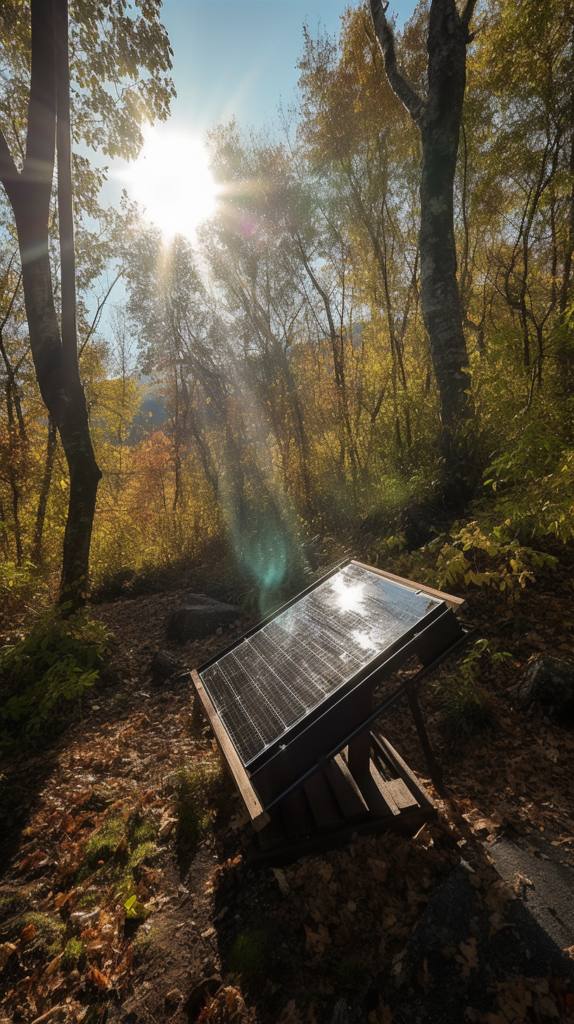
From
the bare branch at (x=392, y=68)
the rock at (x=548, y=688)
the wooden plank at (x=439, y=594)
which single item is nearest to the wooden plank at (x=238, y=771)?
Result: the wooden plank at (x=439, y=594)

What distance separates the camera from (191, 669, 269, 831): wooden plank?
1862 millimetres

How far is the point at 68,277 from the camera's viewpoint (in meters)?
5.50

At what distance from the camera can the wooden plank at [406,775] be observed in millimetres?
2438

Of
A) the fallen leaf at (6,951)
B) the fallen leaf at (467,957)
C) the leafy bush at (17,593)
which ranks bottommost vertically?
the fallen leaf at (6,951)

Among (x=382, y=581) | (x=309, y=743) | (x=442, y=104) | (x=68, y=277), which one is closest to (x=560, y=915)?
(x=309, y=743)

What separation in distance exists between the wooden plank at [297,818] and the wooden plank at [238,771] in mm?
307

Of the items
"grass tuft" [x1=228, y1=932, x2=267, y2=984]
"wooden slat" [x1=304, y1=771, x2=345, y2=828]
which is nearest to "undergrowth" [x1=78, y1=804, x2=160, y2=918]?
"grass tuft" [x1=228, y1=932, x2=267, y2=984]

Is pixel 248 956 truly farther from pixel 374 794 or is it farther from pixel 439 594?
pixel 439 594

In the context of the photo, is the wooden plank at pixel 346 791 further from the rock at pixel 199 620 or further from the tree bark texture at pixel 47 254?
the tree bark texture at pixel 47 254

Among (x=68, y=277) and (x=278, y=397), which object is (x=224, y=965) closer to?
(x=68, y=277)

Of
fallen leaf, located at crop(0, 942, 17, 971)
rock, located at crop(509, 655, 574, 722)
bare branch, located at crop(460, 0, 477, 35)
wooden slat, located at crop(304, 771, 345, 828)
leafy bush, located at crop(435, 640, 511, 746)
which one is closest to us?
fallen leaf, located at crop(0, 942, 17, 971)

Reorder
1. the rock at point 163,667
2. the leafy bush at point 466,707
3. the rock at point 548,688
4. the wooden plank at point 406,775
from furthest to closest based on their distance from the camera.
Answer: the rock at point 163,667 < the leafy bush at point 466,707 < the rock at point 548,688 < the wooden plank at point 406,775

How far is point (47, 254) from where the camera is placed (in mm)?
5223

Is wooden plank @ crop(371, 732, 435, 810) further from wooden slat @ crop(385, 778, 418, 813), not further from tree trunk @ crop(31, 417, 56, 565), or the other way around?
tree trunk @ crop(31, 417, 56, 565)
